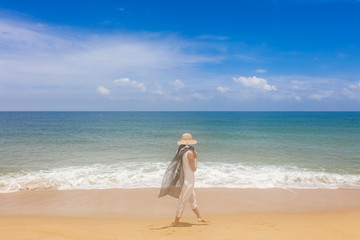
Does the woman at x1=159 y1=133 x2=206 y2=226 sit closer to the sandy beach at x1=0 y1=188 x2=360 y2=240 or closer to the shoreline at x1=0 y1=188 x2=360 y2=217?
the sandy beach at x1=0 y1=188 x2=360 y2=240

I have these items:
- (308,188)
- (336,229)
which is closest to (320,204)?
(308,188)

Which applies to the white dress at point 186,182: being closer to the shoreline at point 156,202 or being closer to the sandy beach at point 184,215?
the sandy beach at point 184,215

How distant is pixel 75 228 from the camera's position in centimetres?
567

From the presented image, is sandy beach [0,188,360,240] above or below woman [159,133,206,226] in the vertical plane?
below

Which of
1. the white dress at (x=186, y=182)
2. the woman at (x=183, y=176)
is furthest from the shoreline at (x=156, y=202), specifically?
the white dress at (x=186, y=182)

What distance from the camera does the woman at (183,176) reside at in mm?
5609

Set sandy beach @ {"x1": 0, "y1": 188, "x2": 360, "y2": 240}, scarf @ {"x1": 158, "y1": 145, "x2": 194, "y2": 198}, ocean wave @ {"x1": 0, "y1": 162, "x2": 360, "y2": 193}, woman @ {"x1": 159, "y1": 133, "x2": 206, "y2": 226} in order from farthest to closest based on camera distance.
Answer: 1. ocean wave @ {"x1": 0, "y1": 162, "x2": 360, "y2": 193}
2. scarf @ {"x1": 158, "y1": 145, "x2": 194, "y2": 198}
3. woman @ {"x1": 159, "y1": 133, "x2": 206, "y2": 226}
4. sandy beach @ {"x1": 0, "y1": 188, "x2": 360, "y2": 240}

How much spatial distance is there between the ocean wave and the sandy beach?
2.44 feet

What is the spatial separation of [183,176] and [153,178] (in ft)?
18.6

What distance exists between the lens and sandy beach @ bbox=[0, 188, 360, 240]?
5246 mm

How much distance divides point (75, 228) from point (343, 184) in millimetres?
10652

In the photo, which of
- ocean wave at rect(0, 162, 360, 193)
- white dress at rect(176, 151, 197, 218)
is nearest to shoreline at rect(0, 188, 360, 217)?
ocean wave at rect(0, 162, 360, 193)

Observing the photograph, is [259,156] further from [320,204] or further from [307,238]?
[307,238]

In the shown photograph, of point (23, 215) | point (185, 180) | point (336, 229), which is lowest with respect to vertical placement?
point (23, 215)
